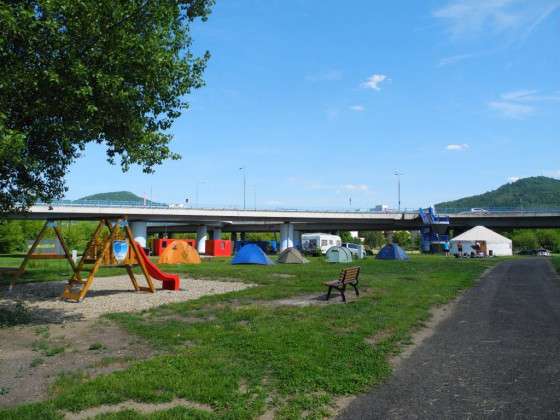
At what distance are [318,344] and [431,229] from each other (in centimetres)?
8137

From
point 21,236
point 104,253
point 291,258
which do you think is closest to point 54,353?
point 104,253

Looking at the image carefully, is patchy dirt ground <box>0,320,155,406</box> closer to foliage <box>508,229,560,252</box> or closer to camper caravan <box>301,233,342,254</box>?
camper caravan <box>301,233,342,254</box>

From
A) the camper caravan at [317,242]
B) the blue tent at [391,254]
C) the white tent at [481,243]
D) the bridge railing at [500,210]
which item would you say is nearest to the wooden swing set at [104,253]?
the blue tent at [391,254]

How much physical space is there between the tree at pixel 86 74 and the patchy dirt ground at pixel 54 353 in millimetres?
3551

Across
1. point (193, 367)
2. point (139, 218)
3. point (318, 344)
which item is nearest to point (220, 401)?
point (193, 367)

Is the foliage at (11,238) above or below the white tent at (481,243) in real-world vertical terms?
above

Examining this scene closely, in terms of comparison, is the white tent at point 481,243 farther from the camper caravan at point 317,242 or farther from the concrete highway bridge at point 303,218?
the camper caravan at point 317,242

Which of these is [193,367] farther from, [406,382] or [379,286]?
[379,286]

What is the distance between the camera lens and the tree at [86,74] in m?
9.39

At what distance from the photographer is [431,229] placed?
85625 mm

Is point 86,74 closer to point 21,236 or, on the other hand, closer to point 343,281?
point 343,281

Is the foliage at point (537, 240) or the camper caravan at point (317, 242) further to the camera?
the foliage at point (537, 240)

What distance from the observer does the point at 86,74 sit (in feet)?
31.2

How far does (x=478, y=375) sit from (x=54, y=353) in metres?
6.96
